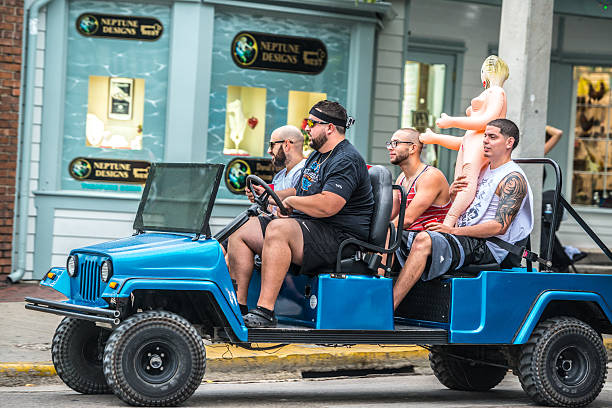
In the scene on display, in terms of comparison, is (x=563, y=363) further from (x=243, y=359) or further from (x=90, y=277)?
(x=90, y=277)

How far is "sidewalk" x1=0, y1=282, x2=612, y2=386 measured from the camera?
7297 millimetres

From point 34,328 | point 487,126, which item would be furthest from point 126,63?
point 487,126

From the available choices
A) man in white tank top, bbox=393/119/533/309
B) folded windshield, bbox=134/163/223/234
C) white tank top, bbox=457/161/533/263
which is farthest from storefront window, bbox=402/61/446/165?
folded windshield, bbox=134/163/223/234

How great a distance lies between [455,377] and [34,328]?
3.63 meters

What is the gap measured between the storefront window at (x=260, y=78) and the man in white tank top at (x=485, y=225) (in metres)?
4.80

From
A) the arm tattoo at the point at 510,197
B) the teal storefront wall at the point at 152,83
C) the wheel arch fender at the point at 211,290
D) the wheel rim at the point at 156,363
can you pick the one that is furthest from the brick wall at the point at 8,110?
the arm tattoo at the point at 510,197

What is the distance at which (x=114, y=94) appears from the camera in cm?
1160

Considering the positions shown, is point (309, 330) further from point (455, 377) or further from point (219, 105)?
point (219, 105)

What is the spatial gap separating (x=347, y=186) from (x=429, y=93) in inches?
318

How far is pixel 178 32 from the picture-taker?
37.7 feet

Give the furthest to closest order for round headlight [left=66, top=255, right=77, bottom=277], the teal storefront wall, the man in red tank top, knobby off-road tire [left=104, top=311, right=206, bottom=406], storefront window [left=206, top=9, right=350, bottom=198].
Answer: storefront window [left=206, top=9, right=350, bottom=198] < the teal storefront wall < the man in red tank top < round headlight [left=66, top=255, right=77, bottom=277] < knobby off-road tire [left=104, top=311, right=206, bottom=406]

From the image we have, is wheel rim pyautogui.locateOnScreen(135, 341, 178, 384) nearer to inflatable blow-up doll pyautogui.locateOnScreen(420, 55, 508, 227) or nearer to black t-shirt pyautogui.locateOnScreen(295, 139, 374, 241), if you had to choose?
black t-shirt pyautogui.locateOnScreen(295, 139, 374, 241)

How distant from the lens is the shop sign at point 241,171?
11.9 meters

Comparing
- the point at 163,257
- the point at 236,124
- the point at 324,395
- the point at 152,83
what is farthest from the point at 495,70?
the point at 152,83
